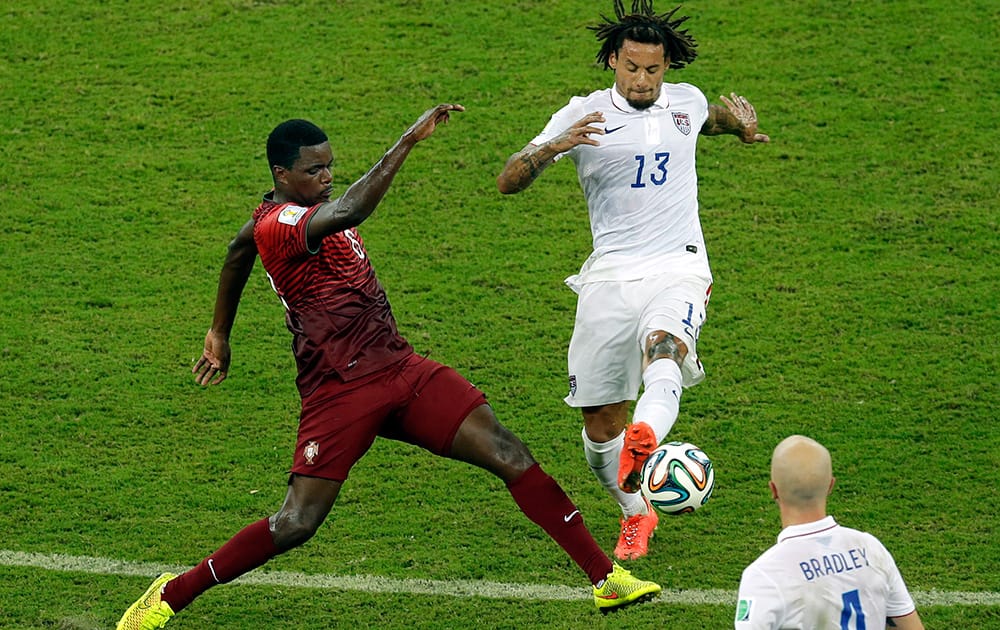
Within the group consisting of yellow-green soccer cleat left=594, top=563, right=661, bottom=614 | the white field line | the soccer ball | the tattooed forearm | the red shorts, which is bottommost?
the white field line

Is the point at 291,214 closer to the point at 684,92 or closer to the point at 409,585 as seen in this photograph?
the point at 409,585

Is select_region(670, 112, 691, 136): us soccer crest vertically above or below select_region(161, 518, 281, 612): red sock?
above

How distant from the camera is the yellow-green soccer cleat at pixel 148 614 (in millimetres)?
6129

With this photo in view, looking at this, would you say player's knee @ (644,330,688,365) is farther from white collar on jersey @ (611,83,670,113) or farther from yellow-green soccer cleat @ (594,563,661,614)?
white collar on jersey @ (611,83,670,113)

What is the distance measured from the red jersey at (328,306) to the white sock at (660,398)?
111 cm

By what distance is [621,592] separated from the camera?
5.95m

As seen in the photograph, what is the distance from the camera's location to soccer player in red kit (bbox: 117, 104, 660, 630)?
5961mm

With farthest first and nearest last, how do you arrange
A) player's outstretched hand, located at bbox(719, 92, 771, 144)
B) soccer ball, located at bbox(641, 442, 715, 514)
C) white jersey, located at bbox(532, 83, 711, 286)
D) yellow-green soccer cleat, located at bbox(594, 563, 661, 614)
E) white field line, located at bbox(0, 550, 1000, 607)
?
player's outstretched hand, located at bbox(719, 92, 771, 144) < white jersey, located at bbox(532, 83, 711, 286) < white field line, located at bbox(0, 550, 1000, 607) < yellow-green soccer cleat, located at bbox(594, 563, 661, 614) < soccer ball, located at bbox(641, 442, 715, 514)

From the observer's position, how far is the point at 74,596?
21.5ft

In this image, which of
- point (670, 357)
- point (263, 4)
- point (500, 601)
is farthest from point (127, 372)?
point (263, 4)

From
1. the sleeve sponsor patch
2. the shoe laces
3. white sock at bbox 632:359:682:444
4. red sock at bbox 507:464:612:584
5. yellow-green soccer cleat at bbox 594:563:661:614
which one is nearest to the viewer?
white sock at bbox 632:359:682:444

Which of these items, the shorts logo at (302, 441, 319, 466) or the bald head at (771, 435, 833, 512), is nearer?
the bald head at (771, 435, 833, 512)

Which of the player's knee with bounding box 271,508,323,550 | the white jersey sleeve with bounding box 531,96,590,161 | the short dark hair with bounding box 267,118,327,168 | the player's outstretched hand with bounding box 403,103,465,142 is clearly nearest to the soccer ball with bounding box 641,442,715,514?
the player's knee with bounding box 271,508,323,550

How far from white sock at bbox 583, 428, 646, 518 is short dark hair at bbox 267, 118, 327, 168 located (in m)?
1.93
